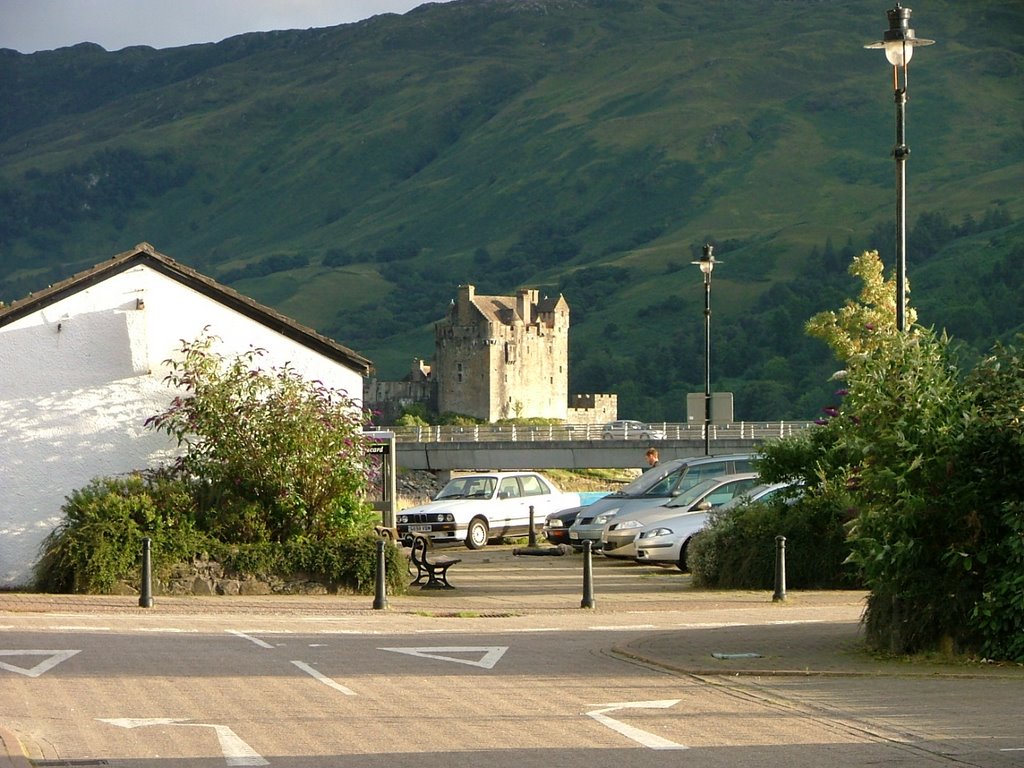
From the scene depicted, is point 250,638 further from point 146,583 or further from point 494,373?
point 494,373

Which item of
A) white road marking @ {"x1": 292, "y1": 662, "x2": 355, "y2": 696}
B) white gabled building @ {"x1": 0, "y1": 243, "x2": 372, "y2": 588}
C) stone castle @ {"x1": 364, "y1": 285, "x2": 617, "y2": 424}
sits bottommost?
white road marking @ {"x1": 292, "y1": 662, "x2": 355, "y2": 696}

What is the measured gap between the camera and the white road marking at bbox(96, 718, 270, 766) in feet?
31.2

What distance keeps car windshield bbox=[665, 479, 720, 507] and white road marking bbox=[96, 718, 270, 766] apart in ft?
55.5

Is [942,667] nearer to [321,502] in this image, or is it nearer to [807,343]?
[321,502]

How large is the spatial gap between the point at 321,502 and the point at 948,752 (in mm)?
14695

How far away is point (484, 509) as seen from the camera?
35031 millimetres

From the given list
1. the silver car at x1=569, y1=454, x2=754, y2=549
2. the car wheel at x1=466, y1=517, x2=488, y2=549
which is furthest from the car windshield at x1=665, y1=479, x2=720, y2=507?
the car wheel at x1=466, y1=517, x2=488, y2=549

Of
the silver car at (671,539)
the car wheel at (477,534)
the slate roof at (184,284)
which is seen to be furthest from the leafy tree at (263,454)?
the car wheel at (477,534)

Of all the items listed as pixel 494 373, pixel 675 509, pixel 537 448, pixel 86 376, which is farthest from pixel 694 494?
pixel 494 373

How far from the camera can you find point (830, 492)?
23.5 m

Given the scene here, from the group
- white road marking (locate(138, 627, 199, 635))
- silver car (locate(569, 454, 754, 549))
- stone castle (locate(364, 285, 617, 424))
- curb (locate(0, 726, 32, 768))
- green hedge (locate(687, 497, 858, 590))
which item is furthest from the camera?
stone castle (locate(364, 285, 617, 424))

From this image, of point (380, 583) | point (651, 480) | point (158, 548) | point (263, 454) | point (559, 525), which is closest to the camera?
point (380, 583)

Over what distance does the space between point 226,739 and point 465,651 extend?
5457mm

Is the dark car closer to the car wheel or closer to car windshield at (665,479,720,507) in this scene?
the car wheel
